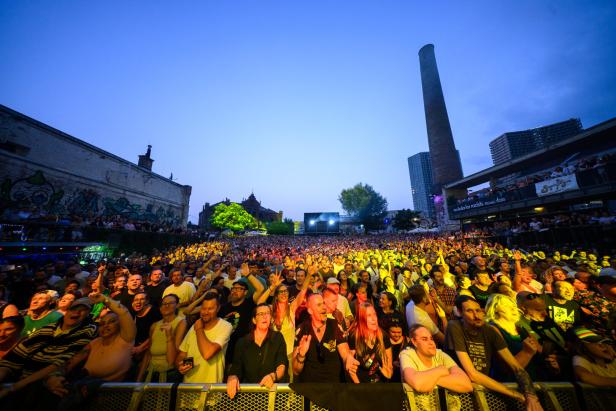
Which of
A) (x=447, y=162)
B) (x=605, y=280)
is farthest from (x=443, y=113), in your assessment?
(x=605, y=280)

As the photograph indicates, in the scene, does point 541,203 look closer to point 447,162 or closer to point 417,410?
point 447,162

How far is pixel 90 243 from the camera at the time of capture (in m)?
13.8

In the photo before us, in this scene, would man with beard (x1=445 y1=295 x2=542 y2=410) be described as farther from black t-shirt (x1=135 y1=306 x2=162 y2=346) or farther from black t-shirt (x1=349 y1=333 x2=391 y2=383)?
black t-shirt (x1=135 y1=306 x2=162 y2=346)

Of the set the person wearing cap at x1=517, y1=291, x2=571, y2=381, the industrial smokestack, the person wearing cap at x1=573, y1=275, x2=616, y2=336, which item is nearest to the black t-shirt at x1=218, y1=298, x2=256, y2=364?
the person wearing cap at x1=517, y1=291, x2=571, y2=381

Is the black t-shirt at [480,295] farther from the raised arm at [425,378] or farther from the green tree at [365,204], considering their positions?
Result: the green tree at [365,204]

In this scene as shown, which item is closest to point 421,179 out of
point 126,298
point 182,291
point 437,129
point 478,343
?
point 437,129

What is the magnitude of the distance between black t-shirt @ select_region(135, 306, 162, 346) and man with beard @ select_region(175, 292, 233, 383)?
133cm

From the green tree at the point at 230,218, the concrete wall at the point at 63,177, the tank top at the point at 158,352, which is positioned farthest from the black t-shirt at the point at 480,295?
the green tree at the point at 230,218

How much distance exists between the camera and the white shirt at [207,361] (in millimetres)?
2725

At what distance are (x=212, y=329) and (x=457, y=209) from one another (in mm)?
29731

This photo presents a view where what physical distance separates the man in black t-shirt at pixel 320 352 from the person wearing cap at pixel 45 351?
2.72m

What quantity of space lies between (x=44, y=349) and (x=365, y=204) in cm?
4708

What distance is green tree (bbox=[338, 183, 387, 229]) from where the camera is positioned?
4584 centimetres

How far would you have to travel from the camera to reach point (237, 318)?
392 centimetres
